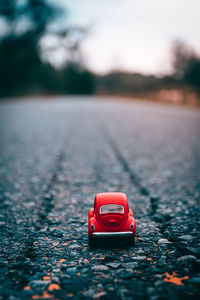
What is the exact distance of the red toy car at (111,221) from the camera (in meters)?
2.61

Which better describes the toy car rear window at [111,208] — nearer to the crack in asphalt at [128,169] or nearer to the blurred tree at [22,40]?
the crack in asphalt at [128,169]

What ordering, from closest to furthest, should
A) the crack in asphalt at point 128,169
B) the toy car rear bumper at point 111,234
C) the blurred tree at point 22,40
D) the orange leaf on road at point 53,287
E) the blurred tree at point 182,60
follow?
the orange leaf on road at point 53,287, the toy car rear bumper at point 111,234, the crack in asphalt at point 128,169, the blurred tree at point 22,40, the blurred tree at point 182,60

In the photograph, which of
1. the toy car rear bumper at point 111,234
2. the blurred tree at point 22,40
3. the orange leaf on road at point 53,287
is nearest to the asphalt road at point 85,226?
the orange leaf on road at point 53,287

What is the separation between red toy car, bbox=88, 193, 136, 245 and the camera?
2607 millimetres

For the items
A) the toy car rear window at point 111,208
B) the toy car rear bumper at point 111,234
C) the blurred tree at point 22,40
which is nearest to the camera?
the toy car rear bumper at point 111,234

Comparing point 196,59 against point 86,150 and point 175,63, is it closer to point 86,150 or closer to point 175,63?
point 175,63

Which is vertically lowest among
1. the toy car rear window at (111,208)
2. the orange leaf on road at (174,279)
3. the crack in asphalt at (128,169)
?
the orange leaf on road at (174,279)

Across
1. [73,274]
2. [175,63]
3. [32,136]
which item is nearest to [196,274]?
[73,274]

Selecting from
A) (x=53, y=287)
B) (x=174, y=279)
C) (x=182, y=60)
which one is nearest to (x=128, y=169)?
(x=174, y=279)

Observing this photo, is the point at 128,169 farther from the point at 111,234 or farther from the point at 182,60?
the point at 182,60

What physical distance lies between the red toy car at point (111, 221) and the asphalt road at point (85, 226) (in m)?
0.21

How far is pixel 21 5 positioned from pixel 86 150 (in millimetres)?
36751

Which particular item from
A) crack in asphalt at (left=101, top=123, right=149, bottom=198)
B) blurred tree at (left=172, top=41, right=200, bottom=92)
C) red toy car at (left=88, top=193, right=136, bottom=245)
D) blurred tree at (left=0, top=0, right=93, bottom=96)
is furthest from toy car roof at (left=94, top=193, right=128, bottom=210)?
blurred tree at (left=172, top=41, right=200, bottom=92)

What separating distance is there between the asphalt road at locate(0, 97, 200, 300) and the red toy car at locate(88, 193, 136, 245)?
206 mm
